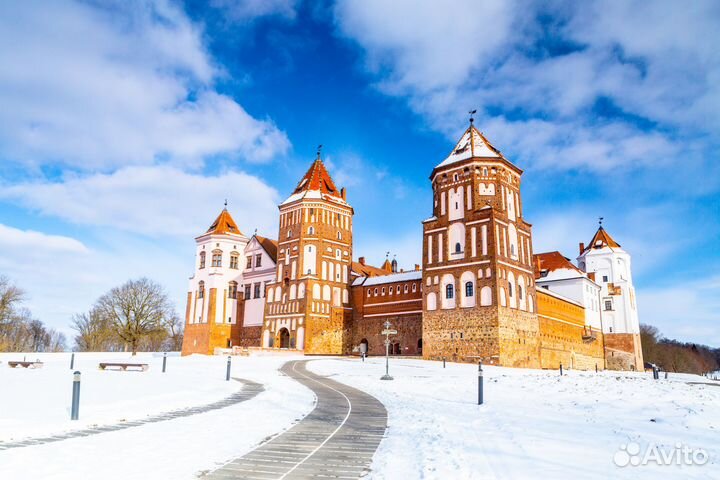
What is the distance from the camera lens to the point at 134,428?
1031 centimetres

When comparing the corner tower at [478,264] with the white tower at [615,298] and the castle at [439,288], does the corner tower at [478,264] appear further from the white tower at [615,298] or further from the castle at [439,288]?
the white tower at [615,298]

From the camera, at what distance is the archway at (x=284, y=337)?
179 feet

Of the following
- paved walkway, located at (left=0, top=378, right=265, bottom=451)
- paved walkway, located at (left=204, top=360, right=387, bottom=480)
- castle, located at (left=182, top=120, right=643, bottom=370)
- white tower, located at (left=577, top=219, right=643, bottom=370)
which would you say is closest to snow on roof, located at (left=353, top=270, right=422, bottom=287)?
castle, located at (left=182, top=120, right=643, bottom=370)

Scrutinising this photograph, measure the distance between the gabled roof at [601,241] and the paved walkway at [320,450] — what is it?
66844 millimetres

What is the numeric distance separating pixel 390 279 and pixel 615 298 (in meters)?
32.8

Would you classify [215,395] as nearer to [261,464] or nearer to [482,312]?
[261,464]

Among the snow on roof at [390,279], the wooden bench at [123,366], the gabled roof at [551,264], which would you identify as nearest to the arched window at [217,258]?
the snow on roof at [390,279]

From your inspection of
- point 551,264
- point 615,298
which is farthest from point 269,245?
point 615,298

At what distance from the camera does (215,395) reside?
16.7 m

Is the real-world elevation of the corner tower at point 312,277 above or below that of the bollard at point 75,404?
above

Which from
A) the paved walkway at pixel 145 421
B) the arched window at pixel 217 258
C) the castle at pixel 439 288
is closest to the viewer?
the paved walkway at pixel 145 421

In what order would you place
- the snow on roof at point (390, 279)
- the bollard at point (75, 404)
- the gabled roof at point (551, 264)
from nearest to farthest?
the bollard at point (75, 404), the snow on roof at point (390, 279), the gabled roof at point (551, 264)

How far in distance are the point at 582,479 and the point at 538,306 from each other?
45.7 m

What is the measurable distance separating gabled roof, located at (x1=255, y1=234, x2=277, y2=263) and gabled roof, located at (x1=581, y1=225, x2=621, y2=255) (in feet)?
Answer: 143
